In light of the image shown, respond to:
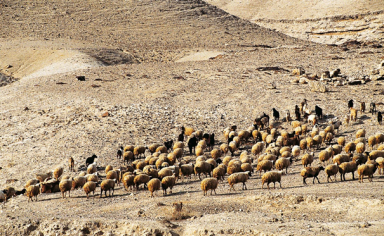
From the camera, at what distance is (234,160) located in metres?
18.3

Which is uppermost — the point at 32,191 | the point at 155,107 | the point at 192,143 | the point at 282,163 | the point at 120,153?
the point at 155,107

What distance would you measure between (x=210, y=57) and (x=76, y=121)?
25352 millimetres

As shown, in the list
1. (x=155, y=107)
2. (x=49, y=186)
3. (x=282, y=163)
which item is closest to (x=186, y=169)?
(x=282, y=163)

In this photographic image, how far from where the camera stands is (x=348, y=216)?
40.7ft

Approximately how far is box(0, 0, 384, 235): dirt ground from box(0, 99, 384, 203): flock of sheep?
0.48 meters

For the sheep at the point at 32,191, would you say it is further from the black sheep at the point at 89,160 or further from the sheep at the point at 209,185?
the sheep at the point at 209,185

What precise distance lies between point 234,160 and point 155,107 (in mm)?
11611

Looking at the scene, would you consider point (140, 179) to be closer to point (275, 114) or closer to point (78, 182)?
point (78, 182)

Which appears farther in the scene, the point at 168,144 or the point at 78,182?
the point at 168,144

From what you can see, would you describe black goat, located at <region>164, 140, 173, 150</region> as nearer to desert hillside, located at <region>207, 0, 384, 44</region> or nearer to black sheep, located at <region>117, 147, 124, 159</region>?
black sheep, located at <region>117, 147, 124, 159</region>

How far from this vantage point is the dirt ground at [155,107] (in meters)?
12.8

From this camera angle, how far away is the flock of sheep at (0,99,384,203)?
15984mm

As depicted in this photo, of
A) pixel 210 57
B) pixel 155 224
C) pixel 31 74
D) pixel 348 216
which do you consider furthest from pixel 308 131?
pixel 31 74

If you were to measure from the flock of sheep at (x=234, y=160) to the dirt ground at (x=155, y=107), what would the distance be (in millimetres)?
477
